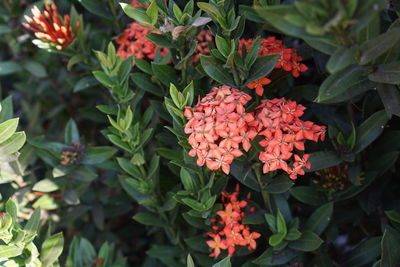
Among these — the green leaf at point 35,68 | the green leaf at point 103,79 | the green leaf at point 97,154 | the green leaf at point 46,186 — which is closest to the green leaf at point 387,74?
the green leaf at point 103,79

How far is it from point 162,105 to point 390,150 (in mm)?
869

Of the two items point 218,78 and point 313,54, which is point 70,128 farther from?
point 313,54

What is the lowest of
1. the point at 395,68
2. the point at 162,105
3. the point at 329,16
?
the point at 162,105

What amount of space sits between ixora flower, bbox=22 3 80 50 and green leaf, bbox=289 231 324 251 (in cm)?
115

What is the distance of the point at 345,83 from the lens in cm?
145

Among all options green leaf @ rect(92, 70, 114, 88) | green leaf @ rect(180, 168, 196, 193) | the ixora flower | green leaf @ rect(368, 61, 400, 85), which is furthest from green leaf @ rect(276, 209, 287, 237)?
the ixora flower

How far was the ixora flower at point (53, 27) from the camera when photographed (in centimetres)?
185

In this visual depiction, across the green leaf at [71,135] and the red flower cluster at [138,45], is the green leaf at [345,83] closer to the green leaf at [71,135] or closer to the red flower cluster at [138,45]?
the red flower cluster at [138,45]

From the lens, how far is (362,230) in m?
2.20

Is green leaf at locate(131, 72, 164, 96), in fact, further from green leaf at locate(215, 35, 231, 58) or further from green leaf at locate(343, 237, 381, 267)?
green leaf at locate(343, 237, 381, 267)

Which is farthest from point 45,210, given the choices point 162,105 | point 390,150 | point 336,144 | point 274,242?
point 390,150

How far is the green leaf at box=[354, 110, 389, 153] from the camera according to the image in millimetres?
1663

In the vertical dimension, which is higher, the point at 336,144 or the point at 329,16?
the point at 329,16

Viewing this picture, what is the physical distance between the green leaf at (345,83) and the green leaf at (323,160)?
0.27 meters
